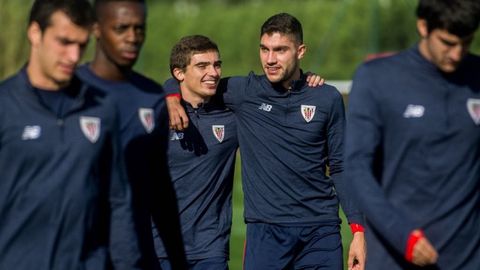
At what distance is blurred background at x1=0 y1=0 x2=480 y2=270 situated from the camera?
24.6 m

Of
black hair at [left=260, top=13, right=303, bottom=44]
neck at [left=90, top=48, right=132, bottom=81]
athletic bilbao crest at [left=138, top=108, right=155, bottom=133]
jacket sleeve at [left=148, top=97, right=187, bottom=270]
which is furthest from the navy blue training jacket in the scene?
neck at [left=90, top=48, right=132, bottom=81]

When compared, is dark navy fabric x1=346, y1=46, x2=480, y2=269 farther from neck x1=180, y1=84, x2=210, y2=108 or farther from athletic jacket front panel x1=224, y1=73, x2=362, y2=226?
neck x1=180, y1=84, x2=210, y2=108

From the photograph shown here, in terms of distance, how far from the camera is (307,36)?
1215 inches

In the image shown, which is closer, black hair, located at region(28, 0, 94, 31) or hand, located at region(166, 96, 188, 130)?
black hair, located at region(28, 0, 94, 31)

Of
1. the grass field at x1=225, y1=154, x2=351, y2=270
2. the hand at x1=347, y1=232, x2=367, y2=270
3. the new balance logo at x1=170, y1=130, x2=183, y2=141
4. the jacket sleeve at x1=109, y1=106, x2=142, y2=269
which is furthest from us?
the grass field at x1=225, y1=154, x2=351, y2=270

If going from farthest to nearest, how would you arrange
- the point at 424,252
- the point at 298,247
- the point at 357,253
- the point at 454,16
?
the point at 298,247 → the point at 357,253 → the point at 454,16 → the point at 424,252

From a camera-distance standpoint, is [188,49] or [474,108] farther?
[188,49]

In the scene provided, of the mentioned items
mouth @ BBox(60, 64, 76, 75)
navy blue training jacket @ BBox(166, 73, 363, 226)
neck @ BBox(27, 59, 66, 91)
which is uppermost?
mouth @ BBox(60, 64, 76, 75)

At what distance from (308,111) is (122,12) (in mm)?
2869

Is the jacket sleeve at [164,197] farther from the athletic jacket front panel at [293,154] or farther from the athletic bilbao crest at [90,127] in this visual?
the athletic jacket front panel at [293,154]

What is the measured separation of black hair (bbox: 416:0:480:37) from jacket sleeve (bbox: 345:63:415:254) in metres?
0.45

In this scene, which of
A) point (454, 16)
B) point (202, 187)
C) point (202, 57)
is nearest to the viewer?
point (454, 16)

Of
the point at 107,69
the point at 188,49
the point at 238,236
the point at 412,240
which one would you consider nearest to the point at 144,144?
the point at 107,69

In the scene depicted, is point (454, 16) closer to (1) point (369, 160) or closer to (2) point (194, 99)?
(1) point (369, 160)
